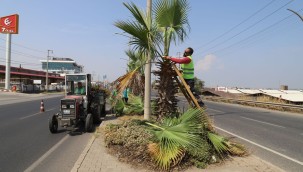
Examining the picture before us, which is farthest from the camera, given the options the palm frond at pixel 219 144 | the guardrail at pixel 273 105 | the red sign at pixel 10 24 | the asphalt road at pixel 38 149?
the red sign at pixel 10 24

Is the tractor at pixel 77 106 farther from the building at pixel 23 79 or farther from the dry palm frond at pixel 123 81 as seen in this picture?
the building at pixel 23 79

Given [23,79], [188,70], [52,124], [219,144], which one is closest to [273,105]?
[52,124]


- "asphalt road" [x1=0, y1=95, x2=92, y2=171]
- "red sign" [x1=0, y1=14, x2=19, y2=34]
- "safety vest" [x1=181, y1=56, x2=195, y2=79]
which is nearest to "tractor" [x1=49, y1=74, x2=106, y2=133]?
"asphalt road" [x1=0, y1=95, x2=92, y2=171]

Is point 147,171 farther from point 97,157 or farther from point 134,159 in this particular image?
point 97,157

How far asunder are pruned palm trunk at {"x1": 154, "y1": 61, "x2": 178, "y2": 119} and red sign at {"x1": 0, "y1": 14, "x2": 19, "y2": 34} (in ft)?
207

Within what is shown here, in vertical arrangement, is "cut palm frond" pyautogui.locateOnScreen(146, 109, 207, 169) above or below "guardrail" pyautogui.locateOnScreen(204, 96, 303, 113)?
above

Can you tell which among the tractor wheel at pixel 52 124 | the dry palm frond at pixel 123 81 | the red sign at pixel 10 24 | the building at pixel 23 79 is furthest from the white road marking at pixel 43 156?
the red sign at pixel 10 24

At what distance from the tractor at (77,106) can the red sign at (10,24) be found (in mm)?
56215

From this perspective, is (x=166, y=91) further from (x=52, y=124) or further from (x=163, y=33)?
(x=52, y=124)

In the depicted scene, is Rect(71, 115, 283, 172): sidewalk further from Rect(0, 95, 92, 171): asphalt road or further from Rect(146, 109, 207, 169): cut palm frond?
Rect(0, 95, 92, 171): asphalt road

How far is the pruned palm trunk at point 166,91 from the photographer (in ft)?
26.7

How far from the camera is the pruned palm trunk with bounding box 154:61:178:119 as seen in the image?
8125 mm

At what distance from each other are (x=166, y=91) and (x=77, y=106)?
504cm

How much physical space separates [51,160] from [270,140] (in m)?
6.71
